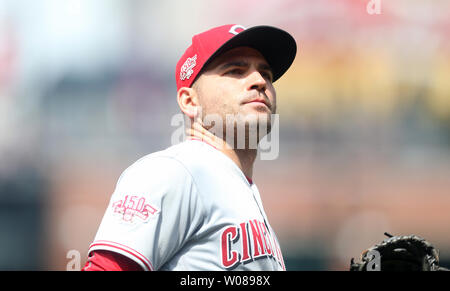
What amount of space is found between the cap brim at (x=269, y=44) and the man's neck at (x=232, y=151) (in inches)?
9.0

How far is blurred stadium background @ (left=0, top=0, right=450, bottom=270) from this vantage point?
190 inches

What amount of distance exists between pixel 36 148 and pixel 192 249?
171 inches

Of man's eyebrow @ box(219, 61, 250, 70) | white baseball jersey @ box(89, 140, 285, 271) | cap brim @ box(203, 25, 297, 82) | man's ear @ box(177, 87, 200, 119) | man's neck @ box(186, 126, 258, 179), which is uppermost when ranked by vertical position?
cap brim @ box(203, 25, 297, 82)

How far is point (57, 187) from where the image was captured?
5066mm

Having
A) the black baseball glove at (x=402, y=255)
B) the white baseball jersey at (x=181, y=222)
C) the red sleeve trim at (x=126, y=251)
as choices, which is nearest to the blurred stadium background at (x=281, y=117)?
the black baseball glove at (x=402, y=255)

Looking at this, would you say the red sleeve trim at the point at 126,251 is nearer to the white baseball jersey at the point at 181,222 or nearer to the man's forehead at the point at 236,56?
the white baseball jersey at the point at 181,222

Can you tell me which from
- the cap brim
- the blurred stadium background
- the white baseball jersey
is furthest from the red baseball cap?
the blurred stadium background

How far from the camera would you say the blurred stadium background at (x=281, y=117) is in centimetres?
482

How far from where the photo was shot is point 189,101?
1.70 m

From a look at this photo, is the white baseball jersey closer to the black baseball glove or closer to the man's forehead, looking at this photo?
A: the man's forehead

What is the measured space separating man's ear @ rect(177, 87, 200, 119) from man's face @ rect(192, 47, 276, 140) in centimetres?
2

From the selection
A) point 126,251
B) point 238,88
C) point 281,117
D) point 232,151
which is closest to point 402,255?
point 232,151

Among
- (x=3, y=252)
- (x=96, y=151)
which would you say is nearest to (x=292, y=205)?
(x=96, y=151)

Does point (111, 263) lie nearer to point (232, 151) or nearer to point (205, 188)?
point (205, 188)
